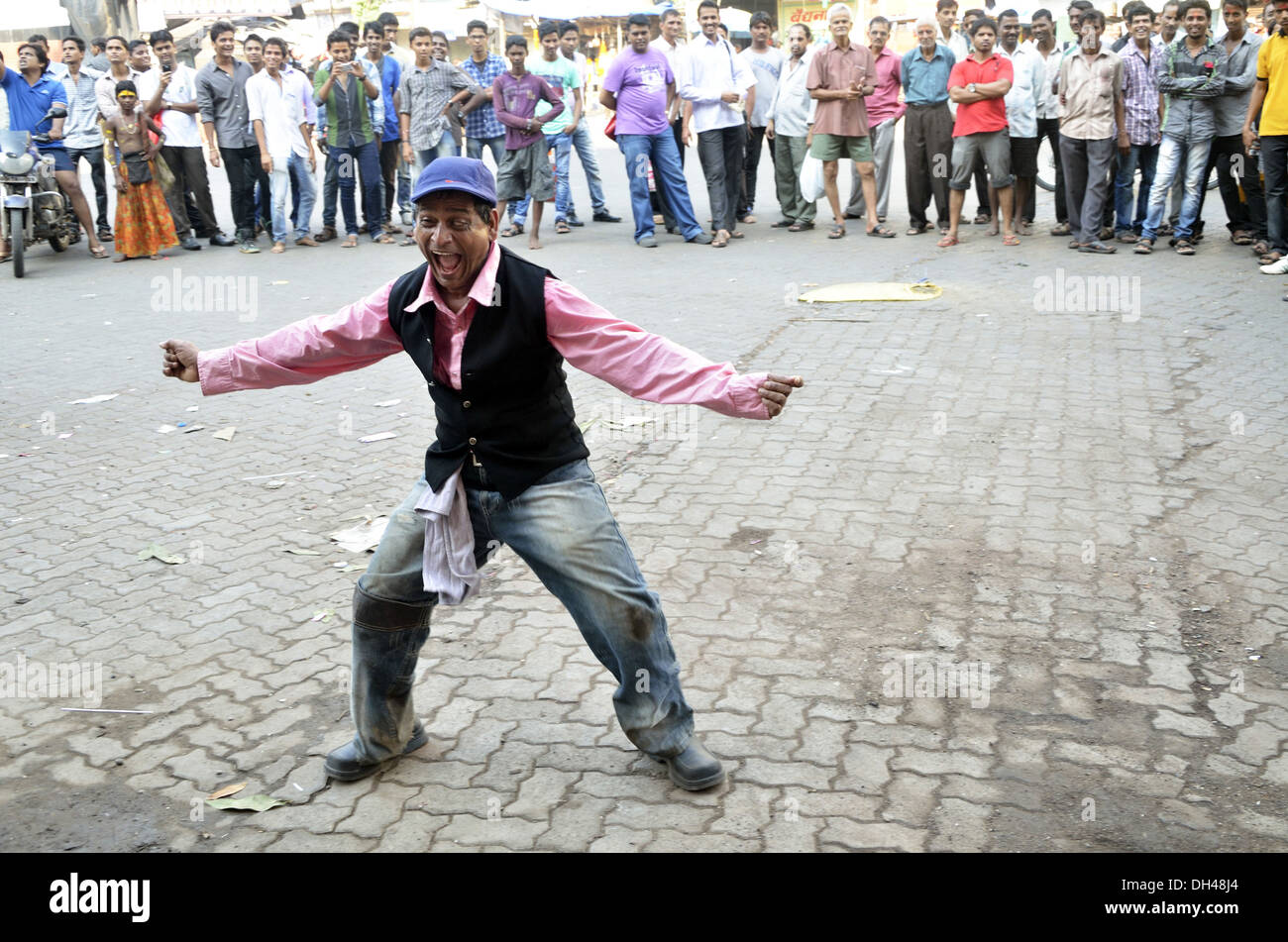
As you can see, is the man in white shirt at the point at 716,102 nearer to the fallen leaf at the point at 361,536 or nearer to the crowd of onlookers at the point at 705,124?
the crowd of onlookers at the point at 705,124

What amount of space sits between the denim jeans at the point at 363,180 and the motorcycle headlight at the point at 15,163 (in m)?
2.94

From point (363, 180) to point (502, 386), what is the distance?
1075 centimetres

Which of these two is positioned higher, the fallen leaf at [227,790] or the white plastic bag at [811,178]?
the white plastic bag at [811,178]

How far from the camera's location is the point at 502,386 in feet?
10.7

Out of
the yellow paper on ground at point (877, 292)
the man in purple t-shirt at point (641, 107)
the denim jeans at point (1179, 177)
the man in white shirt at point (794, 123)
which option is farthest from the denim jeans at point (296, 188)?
the denim jeans at point (1179, 177)

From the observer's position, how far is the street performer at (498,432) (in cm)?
322

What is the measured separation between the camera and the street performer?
3.22 metres

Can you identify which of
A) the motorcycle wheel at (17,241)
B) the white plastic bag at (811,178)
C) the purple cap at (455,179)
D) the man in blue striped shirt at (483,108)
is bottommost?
the motorcycle wheel at (17,241)

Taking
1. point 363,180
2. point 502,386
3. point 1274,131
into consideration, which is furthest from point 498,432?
point 363,180

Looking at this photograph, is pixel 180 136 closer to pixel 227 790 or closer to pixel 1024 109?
pixel 1024 109

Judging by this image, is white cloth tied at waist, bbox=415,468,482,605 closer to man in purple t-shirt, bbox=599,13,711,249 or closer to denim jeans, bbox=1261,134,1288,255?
denim jeans, bbox=1261,134,1288,255

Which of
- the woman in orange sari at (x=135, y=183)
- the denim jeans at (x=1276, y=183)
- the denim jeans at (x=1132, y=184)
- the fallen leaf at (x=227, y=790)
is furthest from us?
the woman in orange sari at (x=135, y=183)
